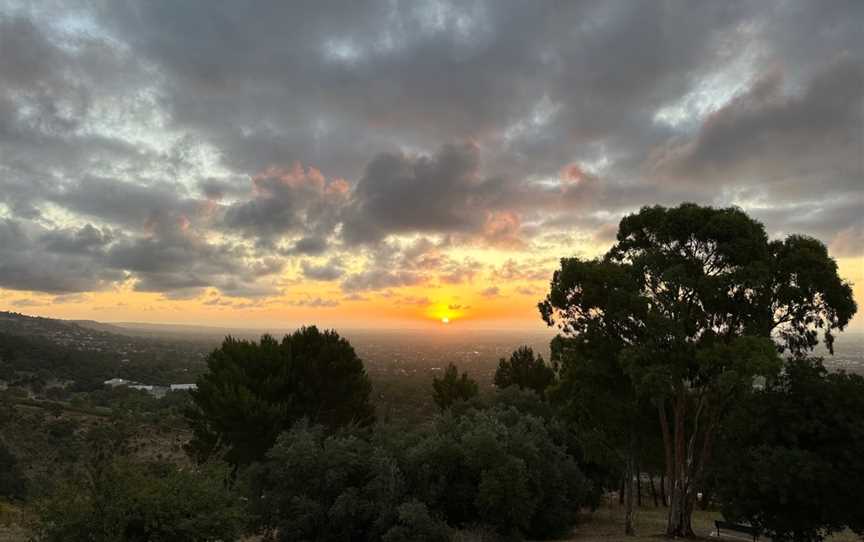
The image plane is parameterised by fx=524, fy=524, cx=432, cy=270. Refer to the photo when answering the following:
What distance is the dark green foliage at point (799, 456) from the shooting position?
53.9ft

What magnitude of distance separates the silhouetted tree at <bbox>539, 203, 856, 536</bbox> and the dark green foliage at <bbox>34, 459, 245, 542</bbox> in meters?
13.6

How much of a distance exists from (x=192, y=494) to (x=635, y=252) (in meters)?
18.0

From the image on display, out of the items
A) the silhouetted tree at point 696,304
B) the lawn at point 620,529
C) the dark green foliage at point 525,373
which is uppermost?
the silhouetted tree at point 696,304

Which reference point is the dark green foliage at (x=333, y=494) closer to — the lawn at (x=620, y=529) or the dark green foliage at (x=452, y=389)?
the lawn at (x=620, y=529)

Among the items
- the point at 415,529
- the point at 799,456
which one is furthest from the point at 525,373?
the point at 799,456

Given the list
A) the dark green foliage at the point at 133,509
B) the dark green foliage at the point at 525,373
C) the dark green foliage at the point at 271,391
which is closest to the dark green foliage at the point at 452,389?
the dark green foliage at the point at 525,373

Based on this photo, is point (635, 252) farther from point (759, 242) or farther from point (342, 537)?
point (342, 537)

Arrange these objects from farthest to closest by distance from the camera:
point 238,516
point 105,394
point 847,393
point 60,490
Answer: point 105,394 → point 847,393 → point 238,516 → point 60,490

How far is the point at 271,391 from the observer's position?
31.9 meters

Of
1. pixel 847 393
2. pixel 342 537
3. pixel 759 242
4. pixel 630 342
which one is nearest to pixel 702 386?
pixel 630 342

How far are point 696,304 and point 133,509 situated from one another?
19.0 m

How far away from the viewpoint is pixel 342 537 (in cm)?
1941

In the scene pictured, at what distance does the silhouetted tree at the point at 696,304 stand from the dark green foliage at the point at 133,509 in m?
13.6

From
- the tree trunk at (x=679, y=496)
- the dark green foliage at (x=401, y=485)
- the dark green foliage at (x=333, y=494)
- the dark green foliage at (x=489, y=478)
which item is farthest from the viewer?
the tree trunk at (x=679, y=496)
